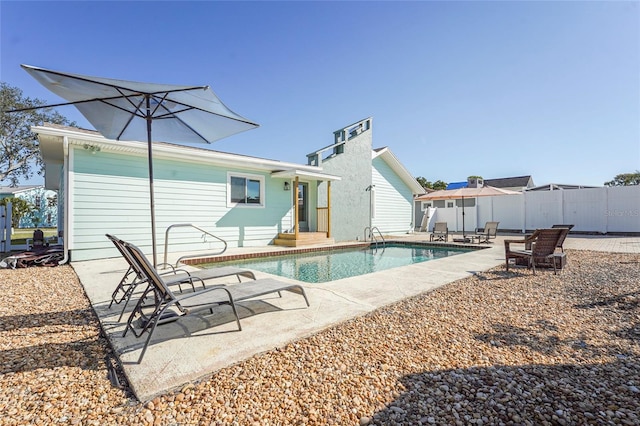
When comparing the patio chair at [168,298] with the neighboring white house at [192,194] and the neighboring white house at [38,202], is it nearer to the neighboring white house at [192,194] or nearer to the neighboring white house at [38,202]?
the neighboring white house at [192,194]

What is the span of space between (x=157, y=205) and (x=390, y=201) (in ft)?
40.8

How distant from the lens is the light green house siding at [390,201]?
16.9 meters

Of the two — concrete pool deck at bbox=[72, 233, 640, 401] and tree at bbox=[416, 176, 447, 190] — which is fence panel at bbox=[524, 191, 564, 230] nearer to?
concrete pool deck at bbox=[72, 233, 640, 401]

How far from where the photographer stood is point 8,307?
4039mm

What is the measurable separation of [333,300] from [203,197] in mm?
7549

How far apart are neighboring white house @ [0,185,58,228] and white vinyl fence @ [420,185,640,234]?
116 feet

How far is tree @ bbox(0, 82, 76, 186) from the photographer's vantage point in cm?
2272

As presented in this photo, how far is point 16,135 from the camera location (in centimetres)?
2338

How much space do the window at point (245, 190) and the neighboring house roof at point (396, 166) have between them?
6975 millimetres

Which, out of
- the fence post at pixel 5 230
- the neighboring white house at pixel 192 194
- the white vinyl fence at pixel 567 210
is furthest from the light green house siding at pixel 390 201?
the fence post at pixel 5 230

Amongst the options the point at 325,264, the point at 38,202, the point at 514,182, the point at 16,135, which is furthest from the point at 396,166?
the point at 38,202

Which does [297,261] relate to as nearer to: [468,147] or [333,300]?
[333,300]

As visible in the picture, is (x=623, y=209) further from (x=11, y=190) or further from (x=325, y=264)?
(x=11, y=190)

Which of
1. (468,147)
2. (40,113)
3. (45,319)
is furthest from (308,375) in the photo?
(40,113)
